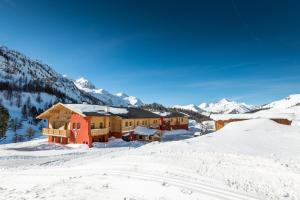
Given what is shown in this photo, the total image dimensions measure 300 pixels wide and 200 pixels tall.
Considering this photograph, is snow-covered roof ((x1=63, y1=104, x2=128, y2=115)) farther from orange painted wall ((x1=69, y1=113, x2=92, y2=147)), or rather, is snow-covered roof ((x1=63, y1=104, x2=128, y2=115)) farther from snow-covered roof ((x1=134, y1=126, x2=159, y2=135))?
snow-covered roof ((x1=134, y1=126, x2=159, y2=135))

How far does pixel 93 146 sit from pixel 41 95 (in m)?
156

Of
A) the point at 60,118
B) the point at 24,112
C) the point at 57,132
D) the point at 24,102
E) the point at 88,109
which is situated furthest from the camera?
the point at 24,102

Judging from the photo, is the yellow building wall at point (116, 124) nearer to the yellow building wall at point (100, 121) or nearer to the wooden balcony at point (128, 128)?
the wooden balcony at point (128, 128)

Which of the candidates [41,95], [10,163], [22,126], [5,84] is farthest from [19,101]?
[10,163]

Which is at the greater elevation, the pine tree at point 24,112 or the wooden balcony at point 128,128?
the pine tree at point 24,112

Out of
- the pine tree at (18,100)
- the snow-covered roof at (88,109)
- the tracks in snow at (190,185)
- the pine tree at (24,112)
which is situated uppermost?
the pine tree at (18,100)

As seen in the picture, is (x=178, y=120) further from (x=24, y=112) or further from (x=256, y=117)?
(x=24, y=112)

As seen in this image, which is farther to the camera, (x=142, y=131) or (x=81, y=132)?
(x=142, y=131)

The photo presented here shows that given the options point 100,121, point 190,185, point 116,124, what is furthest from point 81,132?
point 190,185

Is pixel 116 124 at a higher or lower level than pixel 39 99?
lower

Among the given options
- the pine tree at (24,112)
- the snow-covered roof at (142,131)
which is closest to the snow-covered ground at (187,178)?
the snow-covered roof at (142,131)

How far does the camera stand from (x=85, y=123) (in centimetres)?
4416

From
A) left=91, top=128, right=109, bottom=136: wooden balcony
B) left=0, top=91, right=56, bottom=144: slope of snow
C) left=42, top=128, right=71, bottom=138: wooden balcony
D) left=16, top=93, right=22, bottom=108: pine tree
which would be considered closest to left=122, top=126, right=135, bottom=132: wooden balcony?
left=91, top=128, right=109, bottom=136: wooden balcony

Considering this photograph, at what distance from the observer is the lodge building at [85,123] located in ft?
145
